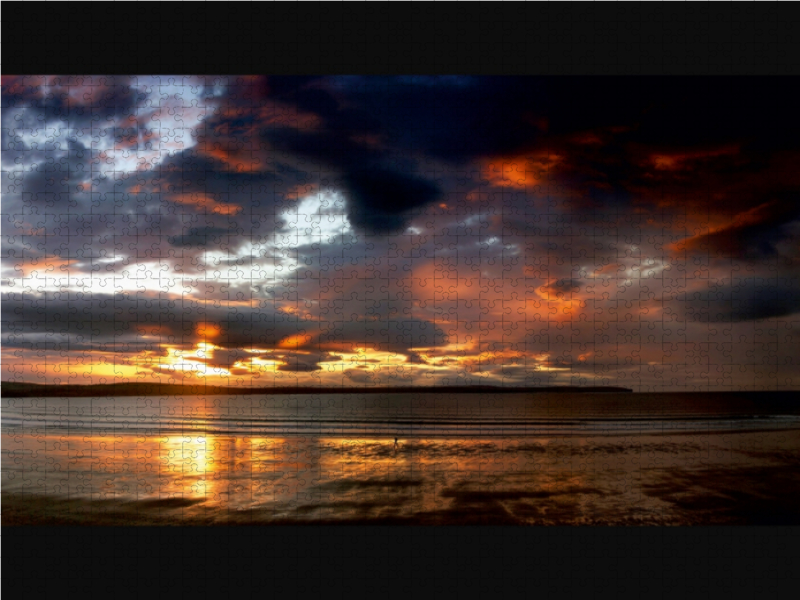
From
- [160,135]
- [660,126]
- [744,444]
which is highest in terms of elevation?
[660,126]

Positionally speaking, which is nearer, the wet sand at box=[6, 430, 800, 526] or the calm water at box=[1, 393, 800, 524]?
the wet sand at box=[6, 430, 800, 526]

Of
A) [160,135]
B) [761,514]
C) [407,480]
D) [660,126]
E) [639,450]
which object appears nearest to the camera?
[160,135]

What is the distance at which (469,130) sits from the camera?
10555 millimetres

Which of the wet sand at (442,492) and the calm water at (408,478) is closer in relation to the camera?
the wet sand at (442,492)

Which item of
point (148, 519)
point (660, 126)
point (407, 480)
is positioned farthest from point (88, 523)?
point (660, 126)

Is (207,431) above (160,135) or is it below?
below

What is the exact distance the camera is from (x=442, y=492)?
12453 mm

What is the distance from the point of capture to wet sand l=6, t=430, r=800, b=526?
35.2 ft

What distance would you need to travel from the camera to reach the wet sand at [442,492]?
10.7 meters

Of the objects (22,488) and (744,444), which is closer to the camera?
(22,488)

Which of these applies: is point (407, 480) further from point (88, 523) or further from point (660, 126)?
point (660, 126)

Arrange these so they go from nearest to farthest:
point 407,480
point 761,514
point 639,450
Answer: point 761,514, point 407,480, point 639,450

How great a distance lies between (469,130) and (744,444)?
20369mm

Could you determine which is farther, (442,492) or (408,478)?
(408,478)
